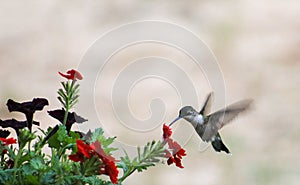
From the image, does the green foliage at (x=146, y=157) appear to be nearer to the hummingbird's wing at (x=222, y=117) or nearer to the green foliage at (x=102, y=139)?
the green foliage at (x=102, y=139)

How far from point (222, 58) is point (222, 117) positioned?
1.35 m

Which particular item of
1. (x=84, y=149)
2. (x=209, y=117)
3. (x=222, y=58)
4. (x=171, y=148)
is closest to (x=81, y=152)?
(x=84, y=149)

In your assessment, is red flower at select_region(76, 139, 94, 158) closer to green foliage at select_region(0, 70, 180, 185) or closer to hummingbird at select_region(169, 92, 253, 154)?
green foliage at select_region(0, 70, 180, 185)

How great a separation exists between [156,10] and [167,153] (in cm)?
174

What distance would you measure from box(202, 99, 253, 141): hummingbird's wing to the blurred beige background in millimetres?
1028

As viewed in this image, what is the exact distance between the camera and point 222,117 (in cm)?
93

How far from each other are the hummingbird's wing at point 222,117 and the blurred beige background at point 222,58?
1028 millimetres

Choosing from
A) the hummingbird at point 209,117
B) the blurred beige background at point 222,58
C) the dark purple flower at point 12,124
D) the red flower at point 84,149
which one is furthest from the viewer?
the blurred beige background at point 222,58

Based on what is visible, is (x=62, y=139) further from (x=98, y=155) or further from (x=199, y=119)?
(x=199, y=119)

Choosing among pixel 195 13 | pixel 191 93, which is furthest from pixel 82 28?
pixel 191 93

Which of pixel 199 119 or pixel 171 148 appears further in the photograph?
pixel 199 119

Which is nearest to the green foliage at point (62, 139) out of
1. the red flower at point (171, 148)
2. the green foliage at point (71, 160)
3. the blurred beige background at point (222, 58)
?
the green foliage at point (71, 160)

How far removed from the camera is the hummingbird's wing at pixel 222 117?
92cm

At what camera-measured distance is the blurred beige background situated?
79.6 inches
